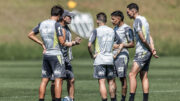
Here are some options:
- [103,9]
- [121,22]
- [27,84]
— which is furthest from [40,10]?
[121,22]

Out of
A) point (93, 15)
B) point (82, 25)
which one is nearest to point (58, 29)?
point (82, 25)

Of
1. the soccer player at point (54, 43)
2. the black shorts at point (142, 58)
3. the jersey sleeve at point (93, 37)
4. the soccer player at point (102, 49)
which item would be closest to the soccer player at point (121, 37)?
the black shorts at point (142, 58)

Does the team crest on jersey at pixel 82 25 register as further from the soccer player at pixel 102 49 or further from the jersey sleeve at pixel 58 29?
the jersey sleeve at pixel 58 29

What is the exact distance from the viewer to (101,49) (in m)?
15.5

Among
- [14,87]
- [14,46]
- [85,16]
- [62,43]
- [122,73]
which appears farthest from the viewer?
[85,16]

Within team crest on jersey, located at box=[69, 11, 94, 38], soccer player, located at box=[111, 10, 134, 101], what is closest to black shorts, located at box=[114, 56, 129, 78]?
soccer player, located at box=[111, 10, 134, 101]

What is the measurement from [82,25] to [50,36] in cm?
4463

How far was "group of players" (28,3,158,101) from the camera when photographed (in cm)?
1502

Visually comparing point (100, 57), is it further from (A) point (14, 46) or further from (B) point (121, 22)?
(A) point (14, 46)

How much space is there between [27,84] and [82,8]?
3889 centimetres

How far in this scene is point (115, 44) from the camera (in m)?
16.3

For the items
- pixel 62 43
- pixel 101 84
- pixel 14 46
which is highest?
pixel 62 43

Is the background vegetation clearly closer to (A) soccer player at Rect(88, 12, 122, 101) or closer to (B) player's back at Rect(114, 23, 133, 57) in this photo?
(B) player's back at Rect(114, 23, 133, 57)

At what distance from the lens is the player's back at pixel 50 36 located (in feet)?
48.9
